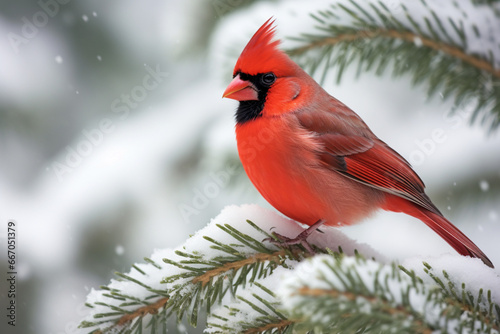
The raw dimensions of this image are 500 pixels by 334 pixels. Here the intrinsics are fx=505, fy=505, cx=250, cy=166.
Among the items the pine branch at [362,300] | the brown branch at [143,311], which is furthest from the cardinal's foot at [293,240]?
the pine branch at [362,300]

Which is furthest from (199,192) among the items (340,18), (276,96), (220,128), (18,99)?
(18,99)

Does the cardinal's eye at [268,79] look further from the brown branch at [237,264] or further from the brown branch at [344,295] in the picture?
the brown branch at [344,295]

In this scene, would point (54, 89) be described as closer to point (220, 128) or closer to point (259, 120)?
point (220, 128)

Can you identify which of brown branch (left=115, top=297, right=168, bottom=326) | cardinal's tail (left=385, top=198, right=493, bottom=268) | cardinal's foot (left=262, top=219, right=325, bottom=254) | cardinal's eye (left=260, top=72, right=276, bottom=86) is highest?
cardinal's eye (left=260, top=72, right=276, bottom=86)

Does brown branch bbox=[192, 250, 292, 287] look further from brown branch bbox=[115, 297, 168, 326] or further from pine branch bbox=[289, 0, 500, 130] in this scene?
pine branch bbox=[289, 0, 500, 130]

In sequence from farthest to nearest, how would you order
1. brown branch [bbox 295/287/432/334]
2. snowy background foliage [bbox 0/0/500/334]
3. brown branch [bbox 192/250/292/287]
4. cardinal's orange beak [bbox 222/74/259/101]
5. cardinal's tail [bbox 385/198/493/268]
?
snowy background foliage [bbox 0/0/500/334], cardinal's orange beak [bbox 222/74/259/101], cardinal's tail [bbox 385/198/493/268], brown branch [bbox 192/250/292/287], brown branch [bbox 295/287/432/334]

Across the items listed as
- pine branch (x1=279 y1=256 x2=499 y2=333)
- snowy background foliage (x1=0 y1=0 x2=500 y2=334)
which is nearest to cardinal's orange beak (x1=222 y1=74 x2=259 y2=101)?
snowy background foliage (x1=0 y1=0 x2=500 y2=334)

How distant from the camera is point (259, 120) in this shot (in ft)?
5.30

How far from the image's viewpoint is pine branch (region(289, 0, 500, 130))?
121 centimetres

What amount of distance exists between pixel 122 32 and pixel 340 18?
247 cm

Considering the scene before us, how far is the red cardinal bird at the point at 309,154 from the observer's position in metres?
1.49

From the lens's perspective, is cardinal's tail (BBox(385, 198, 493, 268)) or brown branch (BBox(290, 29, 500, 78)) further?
cardinal's tail (BBox(385, 198, 493, 268))

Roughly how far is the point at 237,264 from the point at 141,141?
1.76 meters

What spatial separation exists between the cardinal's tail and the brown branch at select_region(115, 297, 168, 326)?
2.74 feet
